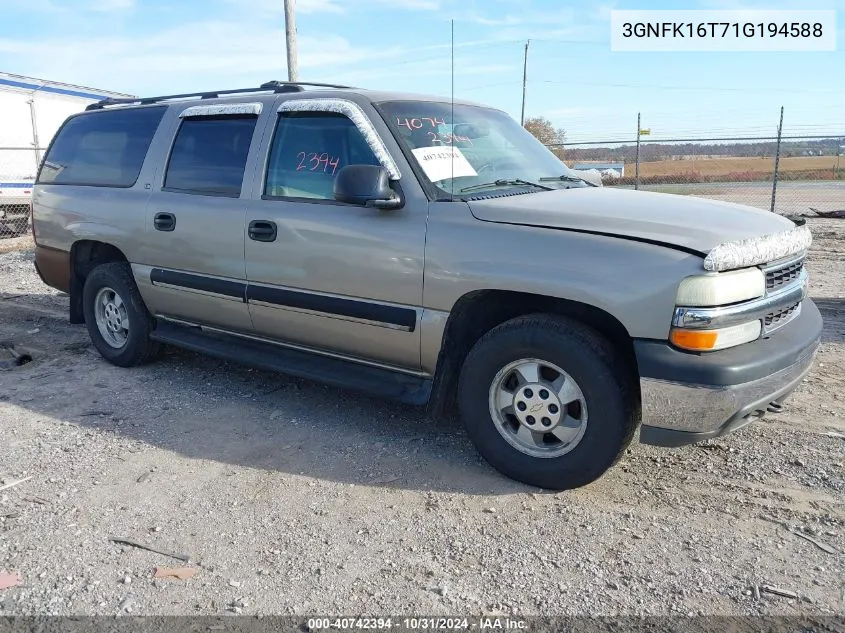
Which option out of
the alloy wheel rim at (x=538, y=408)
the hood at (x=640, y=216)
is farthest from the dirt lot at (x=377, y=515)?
the hood at (x=640, y=216)

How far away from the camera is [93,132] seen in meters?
5.64

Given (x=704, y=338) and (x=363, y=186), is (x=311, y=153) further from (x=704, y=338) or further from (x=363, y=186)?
(x=704, y=338)

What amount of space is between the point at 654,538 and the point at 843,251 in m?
8.74

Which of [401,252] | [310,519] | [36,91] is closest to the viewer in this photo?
[310,519]

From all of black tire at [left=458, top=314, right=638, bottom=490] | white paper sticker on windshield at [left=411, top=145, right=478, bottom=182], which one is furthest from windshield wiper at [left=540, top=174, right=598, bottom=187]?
black tire at [left=458, top=314, right=638, bottom=490]

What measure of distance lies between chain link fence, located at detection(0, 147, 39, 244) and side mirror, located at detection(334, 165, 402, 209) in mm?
13077

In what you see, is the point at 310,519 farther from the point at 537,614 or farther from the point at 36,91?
the point at 36,91

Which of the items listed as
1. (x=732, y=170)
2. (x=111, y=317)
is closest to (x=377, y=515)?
(x=111, y=317)

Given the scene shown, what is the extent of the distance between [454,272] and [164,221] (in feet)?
7.66

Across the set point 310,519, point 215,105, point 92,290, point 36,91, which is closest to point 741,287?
point 310,519

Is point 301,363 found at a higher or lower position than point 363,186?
lower

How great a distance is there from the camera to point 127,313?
541 centimetres

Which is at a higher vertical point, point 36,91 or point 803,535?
point 36,91

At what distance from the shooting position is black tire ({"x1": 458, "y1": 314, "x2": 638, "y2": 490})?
3.25 metres
